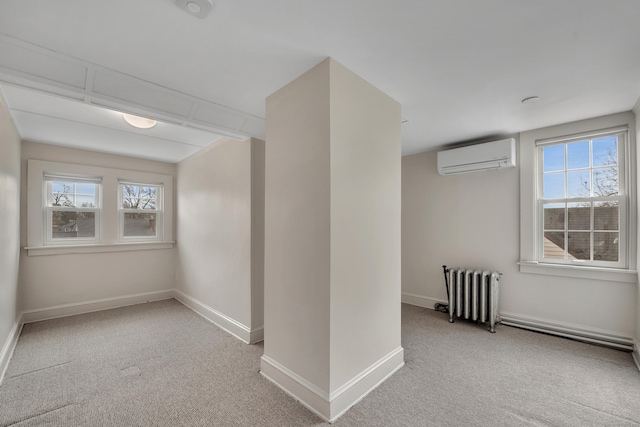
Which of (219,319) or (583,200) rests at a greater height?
(583,200)

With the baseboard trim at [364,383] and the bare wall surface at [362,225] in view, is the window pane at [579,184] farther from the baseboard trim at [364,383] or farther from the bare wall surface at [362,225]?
the baseboard trim at [364,383]

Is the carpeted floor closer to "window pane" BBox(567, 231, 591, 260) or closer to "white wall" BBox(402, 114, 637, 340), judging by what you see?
"white wall" BBox(402, 114, 637, 340)

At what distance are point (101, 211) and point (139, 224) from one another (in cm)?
55

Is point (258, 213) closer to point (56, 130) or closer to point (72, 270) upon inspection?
point (56, 130)

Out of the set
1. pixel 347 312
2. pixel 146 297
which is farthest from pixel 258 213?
pixel 146 297

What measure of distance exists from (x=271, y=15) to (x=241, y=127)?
1484 mm

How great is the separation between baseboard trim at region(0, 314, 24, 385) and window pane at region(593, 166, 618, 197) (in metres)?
5.78

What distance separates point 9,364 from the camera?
8.06 ft

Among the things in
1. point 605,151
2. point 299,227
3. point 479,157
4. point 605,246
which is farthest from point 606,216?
point 299,227

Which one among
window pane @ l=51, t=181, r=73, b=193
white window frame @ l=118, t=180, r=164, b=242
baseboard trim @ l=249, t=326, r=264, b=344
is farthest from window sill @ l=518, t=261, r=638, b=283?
window pane @ l=51, t=181, r=73, b=193

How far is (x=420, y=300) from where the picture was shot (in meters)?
4.14

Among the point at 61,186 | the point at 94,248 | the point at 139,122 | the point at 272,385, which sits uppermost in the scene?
Answer: the point at 139,122

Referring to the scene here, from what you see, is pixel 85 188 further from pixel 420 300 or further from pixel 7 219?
pixel 420 300

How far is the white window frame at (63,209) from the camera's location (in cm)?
379
